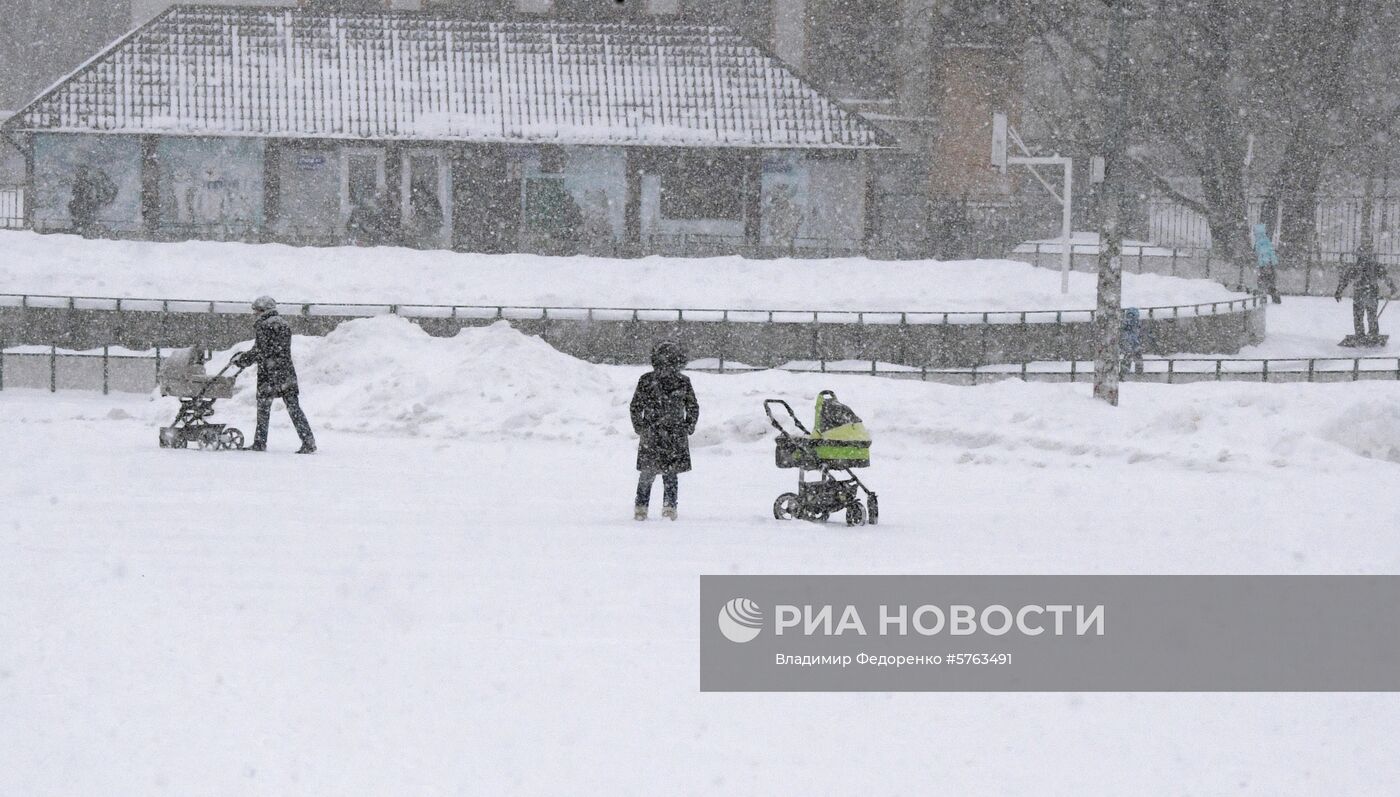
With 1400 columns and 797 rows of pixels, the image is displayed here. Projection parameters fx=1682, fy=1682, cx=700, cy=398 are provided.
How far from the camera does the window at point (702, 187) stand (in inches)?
1506

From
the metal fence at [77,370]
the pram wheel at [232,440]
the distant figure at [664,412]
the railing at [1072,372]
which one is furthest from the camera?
the railing at [1072,372]

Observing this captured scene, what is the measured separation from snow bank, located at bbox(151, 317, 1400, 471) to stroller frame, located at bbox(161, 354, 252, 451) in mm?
2685

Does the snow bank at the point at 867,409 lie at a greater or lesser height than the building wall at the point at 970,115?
lesser

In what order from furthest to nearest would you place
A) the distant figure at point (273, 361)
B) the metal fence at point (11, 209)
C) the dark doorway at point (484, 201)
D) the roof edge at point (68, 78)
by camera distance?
the metal fence at point (11, 209) < the dark doorway at point (484, 201) < the roof edge at point (68, 78) < the distant figure at point (273, 361)

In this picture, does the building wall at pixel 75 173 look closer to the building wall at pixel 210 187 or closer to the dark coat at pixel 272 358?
the building wall at pixel 210 187

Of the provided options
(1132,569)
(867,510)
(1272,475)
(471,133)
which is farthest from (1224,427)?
(471,133)

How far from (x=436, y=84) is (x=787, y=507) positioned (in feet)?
91.0

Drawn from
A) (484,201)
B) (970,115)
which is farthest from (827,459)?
(970,115)

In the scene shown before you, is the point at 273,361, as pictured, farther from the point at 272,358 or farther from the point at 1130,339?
the point at 1130,339

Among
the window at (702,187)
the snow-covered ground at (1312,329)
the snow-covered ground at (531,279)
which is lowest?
the snow-covered ground at (1312,329)

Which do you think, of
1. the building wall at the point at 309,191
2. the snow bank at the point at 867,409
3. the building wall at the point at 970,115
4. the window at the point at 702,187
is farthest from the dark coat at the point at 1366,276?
the building wall at the point at 309,191

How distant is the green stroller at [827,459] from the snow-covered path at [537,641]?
0.94 ft

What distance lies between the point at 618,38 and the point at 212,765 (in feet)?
113

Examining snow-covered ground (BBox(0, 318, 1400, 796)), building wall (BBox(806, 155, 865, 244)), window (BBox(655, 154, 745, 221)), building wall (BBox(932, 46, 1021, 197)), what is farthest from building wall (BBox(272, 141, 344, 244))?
snow-covered ground (BBox(0, 318, 1400, 796))
